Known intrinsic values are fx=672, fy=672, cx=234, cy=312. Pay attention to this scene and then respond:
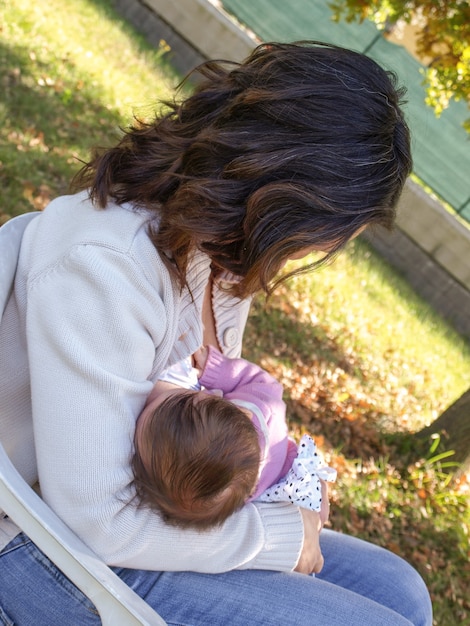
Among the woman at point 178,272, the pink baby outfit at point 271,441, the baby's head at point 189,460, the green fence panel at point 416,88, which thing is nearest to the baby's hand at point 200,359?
the pink baby outfit at point 271,441

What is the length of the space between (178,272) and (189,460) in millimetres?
480

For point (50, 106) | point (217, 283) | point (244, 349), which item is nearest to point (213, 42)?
point (50, 106)

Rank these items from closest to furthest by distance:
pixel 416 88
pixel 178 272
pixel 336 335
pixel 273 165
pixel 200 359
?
pixel 273 165 → pixel 178 272 → pixel 200 359 → pixel 336 335 → pixel 416 88

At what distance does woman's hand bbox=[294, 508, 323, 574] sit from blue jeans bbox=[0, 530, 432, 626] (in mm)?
76

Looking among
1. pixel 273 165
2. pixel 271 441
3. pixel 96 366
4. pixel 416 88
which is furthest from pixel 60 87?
pixel 96 366

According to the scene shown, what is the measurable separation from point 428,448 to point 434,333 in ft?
8.25

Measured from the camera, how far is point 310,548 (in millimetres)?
1969

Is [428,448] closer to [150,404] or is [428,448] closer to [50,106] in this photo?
[150,404]

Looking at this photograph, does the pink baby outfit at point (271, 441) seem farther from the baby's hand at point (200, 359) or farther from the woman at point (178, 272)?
the woman at point (178, 272)

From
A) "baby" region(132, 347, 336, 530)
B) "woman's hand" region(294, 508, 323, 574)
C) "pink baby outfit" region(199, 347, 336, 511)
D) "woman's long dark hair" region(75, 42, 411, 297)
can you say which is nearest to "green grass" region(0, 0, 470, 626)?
"woman's long dark hair" region(75, 42, 411, 297)

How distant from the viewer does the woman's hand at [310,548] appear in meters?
1.94

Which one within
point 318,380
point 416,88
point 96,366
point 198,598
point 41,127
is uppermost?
point 416,88

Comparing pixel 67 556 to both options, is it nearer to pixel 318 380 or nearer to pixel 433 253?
pixel 318 380

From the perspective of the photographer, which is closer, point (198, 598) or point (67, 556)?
point (67, 556)
